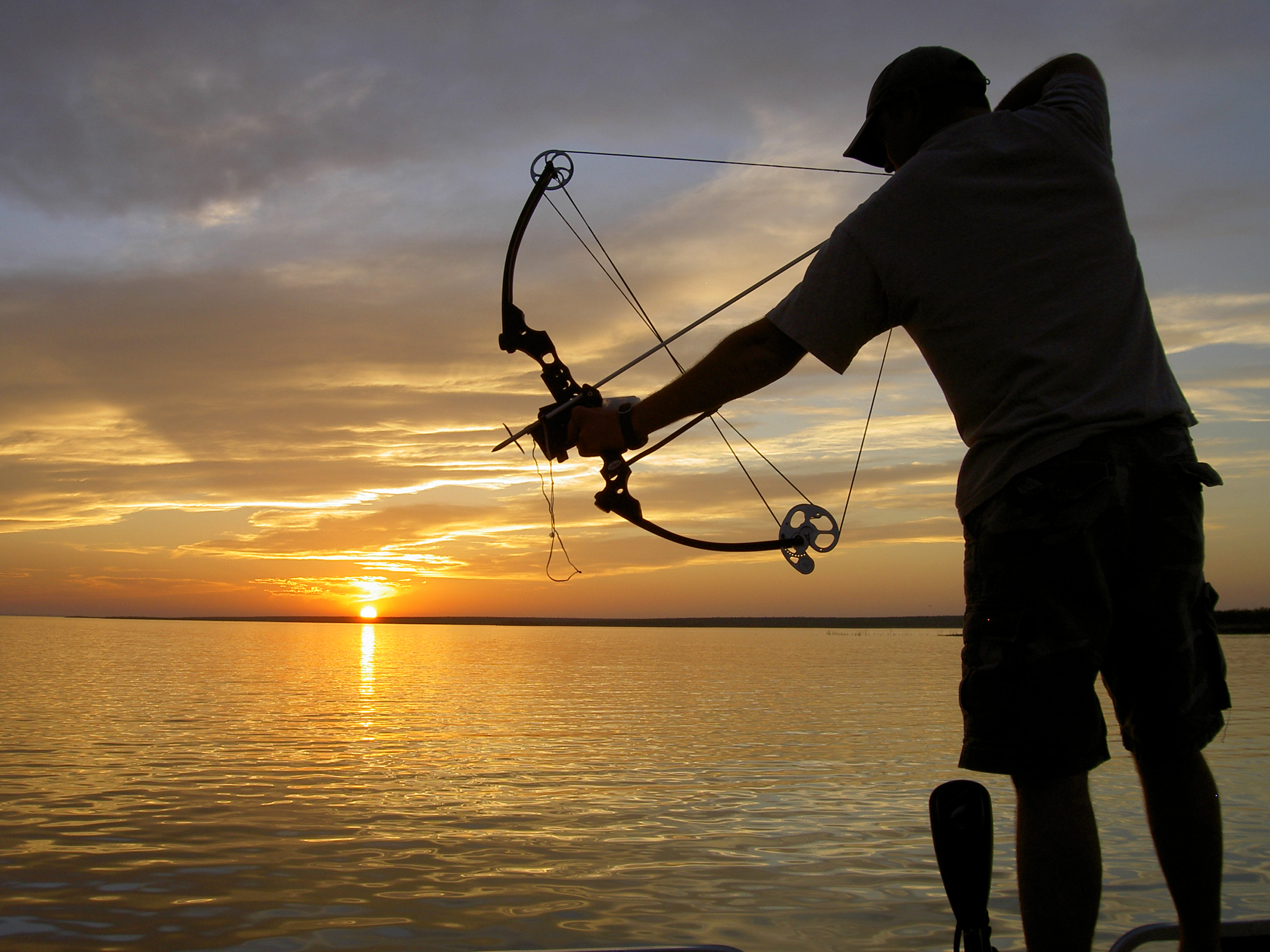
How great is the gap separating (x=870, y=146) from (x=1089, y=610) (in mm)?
1282

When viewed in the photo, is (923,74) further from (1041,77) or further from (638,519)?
(638,519)

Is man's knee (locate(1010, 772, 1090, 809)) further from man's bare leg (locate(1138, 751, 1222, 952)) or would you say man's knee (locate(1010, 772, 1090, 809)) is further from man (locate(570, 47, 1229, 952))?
man's bare leg (locate(1138, 751, 1222, 952))

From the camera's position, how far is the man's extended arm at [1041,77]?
240 cm

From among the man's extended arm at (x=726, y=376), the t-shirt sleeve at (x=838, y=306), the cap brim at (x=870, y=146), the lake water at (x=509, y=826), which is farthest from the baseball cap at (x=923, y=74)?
the lake water at (x=509, y=826)

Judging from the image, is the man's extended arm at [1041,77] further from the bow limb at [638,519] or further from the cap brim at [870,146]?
the bow limb at [638,519]

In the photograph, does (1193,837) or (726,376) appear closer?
(1193,837)

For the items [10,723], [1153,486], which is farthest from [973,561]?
[10,723]

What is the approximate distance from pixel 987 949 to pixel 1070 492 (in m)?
0.95

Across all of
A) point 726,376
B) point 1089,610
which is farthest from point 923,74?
point 1089,610

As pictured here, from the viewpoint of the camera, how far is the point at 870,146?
7.90 ft

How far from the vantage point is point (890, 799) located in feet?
21.5

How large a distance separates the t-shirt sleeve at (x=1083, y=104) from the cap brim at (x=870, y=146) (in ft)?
1.17

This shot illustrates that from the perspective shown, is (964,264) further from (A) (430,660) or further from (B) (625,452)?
(A) (430,660)

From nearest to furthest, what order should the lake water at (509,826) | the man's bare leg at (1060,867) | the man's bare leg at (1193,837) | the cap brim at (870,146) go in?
1. the man's bare leg at (1060,867)
2. the man's bare leg at (1193,837)
3. the cap brim at (870,146)
4. the lake water at (509,826)
